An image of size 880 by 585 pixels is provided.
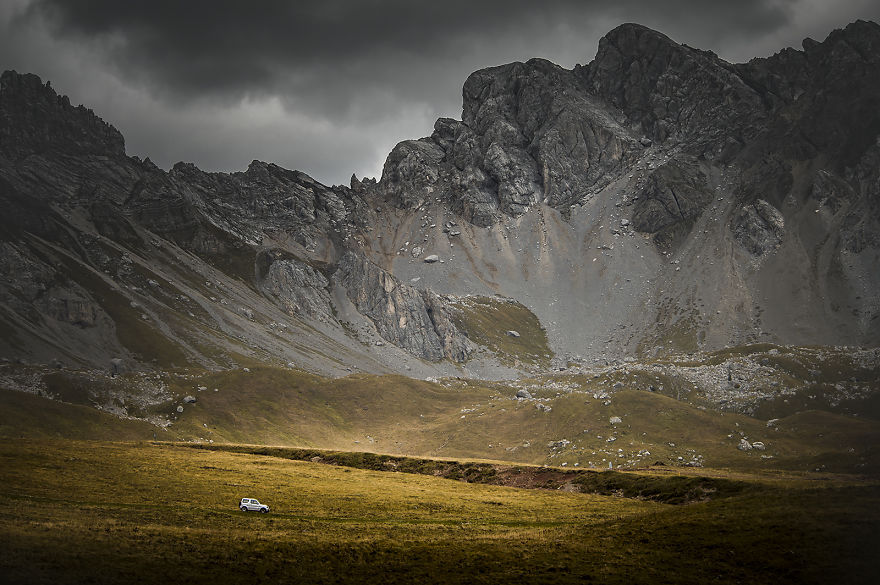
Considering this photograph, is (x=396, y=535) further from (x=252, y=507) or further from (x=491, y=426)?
(x=491, y=426)

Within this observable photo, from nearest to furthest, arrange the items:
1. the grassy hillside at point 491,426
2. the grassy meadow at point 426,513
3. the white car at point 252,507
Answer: the grassy meadow at point 426,513
the white car at point 252,507
the grassy hillside at point 491,426

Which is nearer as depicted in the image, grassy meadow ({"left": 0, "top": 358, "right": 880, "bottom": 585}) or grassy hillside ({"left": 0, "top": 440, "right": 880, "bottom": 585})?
grassy hillside ({"left": 0, "top": 440, "right": 880, "bottom": 585})

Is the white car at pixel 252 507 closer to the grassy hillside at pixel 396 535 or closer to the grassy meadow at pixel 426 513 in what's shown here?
the grassy hillside at pixel 396 535

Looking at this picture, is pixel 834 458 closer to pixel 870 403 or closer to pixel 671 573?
pixel 870 403

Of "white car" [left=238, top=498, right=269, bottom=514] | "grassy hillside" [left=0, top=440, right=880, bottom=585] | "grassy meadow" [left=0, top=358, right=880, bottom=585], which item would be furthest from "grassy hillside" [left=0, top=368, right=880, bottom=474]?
"white car" [left=238, top=498, right=269, bottom=514]

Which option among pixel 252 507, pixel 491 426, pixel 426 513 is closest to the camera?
pixel 252 507

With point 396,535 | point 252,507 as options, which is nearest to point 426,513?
point 396,535

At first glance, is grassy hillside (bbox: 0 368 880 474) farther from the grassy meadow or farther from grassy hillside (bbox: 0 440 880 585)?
grassy hillside (bbox: 0 440 880 585)

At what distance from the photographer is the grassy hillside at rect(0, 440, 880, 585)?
3384 cm

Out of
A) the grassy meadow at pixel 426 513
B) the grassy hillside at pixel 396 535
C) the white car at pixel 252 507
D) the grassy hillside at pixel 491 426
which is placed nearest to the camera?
the grassy hillside at pixel 396 535

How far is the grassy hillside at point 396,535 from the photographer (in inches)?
1332

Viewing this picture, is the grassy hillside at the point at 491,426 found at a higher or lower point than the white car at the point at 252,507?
higher

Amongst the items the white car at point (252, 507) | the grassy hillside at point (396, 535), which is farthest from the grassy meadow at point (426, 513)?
the white car at point (252, 507)

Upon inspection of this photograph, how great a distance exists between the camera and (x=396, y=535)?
145 ft
